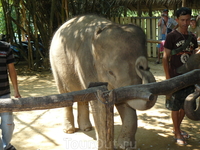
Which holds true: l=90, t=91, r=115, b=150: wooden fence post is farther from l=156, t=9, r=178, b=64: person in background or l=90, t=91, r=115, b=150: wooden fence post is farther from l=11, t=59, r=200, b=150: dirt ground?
l=156, t=9, r=178, b=64: person in background

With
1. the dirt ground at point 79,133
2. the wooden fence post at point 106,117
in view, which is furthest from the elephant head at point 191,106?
the dirt ground at point 79,133

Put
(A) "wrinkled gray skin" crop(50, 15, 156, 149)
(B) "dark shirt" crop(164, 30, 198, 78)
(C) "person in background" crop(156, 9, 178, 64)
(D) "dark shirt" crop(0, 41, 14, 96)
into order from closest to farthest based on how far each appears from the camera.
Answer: (A) "wrinkled gray skin" crop(50, 15, 156, 149), (D) "dark shirt" crop(0, 41, 14, 96), (B) "dark shirt" crop(164, 30, 198, 78), (C) "person in background" crop(156, 9, 178, 64)

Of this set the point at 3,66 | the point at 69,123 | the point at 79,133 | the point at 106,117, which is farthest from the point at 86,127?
the point at 106,117

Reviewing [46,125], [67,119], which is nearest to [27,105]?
[67,119]

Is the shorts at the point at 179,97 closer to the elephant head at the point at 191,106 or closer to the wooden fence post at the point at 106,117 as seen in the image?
the elephant head at the point at 191,106

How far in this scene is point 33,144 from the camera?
428 cm

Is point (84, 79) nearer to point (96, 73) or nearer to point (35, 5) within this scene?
point (96, 73)

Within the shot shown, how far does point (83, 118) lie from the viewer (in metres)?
4.83

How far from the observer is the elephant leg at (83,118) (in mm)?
4805

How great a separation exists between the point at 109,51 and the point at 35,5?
715 centimetres

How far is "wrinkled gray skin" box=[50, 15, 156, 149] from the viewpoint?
3.35m

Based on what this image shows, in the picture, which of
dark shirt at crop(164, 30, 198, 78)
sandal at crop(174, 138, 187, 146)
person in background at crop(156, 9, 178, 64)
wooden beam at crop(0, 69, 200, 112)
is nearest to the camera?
wooden beam at crop(0, 69, 200, 112)

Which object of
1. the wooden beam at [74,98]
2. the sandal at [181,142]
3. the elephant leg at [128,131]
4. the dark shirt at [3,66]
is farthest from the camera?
the sandal at [181,142]

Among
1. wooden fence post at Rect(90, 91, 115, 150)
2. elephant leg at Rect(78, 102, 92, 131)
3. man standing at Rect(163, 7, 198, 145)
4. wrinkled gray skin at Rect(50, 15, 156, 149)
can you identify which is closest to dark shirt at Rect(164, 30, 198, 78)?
man standing at Rect(163, 7, 198, 145)
